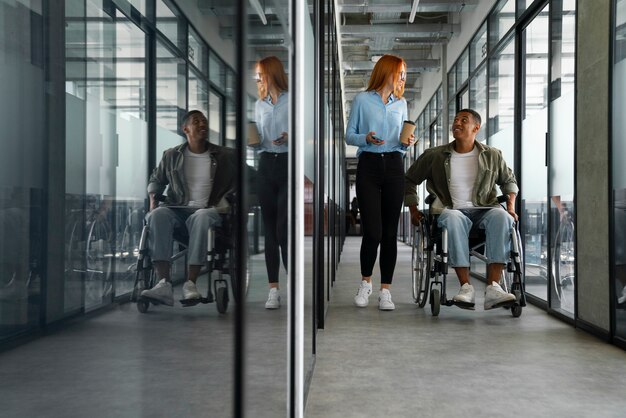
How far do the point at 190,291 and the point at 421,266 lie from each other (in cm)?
335

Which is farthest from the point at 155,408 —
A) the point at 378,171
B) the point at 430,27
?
the point at 430,27

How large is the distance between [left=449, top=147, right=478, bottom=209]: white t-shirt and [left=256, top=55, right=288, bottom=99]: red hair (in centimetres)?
262

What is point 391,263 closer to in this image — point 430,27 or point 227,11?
point 227,11

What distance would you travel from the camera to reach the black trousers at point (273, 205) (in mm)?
999

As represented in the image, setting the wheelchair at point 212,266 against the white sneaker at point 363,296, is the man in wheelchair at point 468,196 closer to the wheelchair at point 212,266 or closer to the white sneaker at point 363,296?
the white sneaker at point 363,296

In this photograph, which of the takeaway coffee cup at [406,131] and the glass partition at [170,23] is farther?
the takeaway coffee cup at [406,131]

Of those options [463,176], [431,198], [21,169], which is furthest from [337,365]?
[21,169]

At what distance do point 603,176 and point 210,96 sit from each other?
2687mm

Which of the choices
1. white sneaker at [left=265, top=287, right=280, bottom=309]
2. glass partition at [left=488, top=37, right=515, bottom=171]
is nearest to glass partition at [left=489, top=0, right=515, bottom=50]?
glass partition at [left=488, top=37, right=515, bottom=171]

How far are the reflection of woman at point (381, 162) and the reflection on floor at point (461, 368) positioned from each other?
0.40 meters

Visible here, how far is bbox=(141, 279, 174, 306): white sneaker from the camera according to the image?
0.44 metres

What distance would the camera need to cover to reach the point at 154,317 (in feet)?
1.49

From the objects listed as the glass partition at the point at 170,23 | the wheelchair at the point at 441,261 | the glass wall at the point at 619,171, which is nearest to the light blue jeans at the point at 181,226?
the glass partition at the point at 170,23

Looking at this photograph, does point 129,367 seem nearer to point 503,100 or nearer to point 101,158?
point 101,158
